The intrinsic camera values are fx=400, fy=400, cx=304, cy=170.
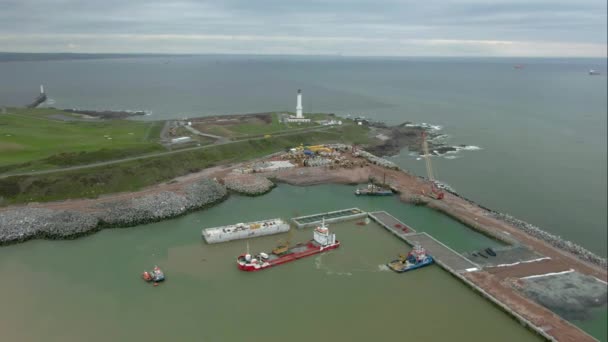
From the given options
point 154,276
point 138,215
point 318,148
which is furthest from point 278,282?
point 318,148

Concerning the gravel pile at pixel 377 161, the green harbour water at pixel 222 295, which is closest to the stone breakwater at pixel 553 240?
the green harbour water at pixel 222 295

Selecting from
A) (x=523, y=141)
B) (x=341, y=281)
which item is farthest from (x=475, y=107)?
(x=341, y=281)

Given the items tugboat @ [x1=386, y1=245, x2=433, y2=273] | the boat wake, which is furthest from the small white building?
tugboat @ [x1=386, y1=245, x2=433, y2=273]

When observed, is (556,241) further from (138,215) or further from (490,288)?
(138,215)

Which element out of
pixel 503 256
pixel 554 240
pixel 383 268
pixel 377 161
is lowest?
pixel 383 268

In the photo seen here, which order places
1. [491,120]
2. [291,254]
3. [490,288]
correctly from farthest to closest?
1. [491,120]
2. [291,254]
3. [490,288]

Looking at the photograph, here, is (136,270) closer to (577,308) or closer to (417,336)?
(417,336)
